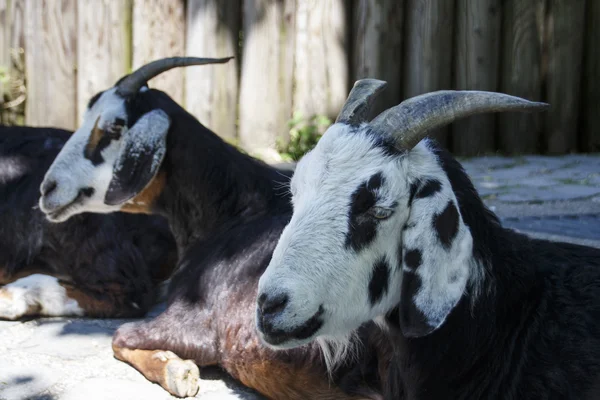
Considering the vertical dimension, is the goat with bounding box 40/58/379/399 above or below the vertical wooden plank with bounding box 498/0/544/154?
below

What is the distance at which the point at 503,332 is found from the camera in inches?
121

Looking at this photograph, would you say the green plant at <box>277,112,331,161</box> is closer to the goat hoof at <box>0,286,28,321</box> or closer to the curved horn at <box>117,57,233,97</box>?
the curved horn at <box>117,57,233,97</box>

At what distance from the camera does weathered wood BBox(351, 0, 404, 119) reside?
8688 mm

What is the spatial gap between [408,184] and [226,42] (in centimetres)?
610

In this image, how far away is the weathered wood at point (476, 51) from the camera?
28.3 feet

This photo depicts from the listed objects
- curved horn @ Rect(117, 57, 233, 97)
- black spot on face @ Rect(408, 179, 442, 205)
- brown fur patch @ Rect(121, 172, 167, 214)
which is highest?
curved horn @ Rect(117, 57, 233, 97)

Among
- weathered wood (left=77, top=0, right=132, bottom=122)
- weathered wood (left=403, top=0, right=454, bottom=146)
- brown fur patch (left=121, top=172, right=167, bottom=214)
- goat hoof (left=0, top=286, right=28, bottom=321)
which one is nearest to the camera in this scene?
brown fur patch (left=121, top=172, right=167, bottom=214)

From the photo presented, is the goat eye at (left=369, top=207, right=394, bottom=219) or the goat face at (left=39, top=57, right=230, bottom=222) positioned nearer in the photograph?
the goat eye at (left=369, top=207, right=394, bottom=219)

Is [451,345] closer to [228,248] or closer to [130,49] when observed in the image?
[228,248]

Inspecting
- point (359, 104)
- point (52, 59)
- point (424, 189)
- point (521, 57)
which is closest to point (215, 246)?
point (359, 104)

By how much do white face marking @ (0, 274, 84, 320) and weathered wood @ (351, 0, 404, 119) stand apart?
4.24 meters

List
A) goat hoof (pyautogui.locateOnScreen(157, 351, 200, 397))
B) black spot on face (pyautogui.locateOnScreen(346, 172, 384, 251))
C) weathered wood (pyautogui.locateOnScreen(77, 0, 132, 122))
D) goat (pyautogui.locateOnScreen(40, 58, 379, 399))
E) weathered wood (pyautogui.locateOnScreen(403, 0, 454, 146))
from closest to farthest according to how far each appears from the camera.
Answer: black spot on face (pyautogui.locateOnScreen(346, 172, 384, 251)) < goat hoof (pyautogui.locateOnScreen(157, 351, 200, 397)) < goat (pyautogui.locateOnScreen(40, 58, 379, 399)) < weathered wood (pyautogui.locateOnScreen(403, 0, 454, 146)) < weathered wood (pyautogui.locateOnScreen(77, 0, 132, 122))

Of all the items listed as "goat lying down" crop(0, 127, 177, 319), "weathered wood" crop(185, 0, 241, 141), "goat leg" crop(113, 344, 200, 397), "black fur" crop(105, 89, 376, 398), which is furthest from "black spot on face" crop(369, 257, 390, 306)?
"weathered wood" crop(185, 0, 241, 141)

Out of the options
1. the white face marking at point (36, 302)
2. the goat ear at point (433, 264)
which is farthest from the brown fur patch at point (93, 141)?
the goat ear at point (433, 264)
